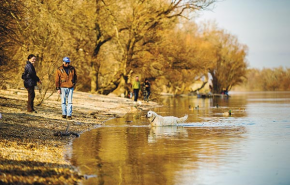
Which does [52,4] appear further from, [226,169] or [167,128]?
[226,169]

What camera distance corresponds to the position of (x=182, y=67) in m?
53.5

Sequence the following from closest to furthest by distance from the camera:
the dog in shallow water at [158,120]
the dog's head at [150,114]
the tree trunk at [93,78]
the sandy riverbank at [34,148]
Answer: the sandy riverbank at [34,148] → the dog's head at [150,114] → the dog in shallow water at [158,120] → the tree trunk at [93,78]

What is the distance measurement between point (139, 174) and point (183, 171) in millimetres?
863

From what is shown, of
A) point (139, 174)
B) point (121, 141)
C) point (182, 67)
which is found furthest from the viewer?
point (182, 67)

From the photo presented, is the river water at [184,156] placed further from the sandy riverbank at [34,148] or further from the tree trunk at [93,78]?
the tree trunk at [93,78]

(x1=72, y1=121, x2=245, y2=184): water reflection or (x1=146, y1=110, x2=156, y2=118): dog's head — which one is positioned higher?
(x1=146, y1=110, x2=156, y2=118): dog's head

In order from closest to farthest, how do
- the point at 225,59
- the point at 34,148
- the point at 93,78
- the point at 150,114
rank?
the point at 34,148
the point at 150,114
the point at 93,78
the point at 225,59

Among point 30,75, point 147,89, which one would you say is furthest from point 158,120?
point 147,89

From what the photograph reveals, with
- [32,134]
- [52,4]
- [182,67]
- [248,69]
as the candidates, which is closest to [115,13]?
[182,67]

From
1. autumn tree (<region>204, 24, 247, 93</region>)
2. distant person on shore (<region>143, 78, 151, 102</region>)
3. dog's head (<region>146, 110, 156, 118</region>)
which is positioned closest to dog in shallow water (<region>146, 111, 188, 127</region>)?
dog's head (<region>146, 110, 156, 118</region>)

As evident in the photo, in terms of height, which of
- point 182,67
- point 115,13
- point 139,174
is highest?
point 115,13

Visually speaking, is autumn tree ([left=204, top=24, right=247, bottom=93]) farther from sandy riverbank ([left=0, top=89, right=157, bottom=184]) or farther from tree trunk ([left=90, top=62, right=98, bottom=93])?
sandy riverbank ([left=0, top=89, right=157, bottom=184])

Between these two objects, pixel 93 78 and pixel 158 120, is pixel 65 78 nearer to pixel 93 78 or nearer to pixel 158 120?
pixel 158 120

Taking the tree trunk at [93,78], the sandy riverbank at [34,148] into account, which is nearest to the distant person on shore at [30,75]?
the sandy riverbank at [34,148]
